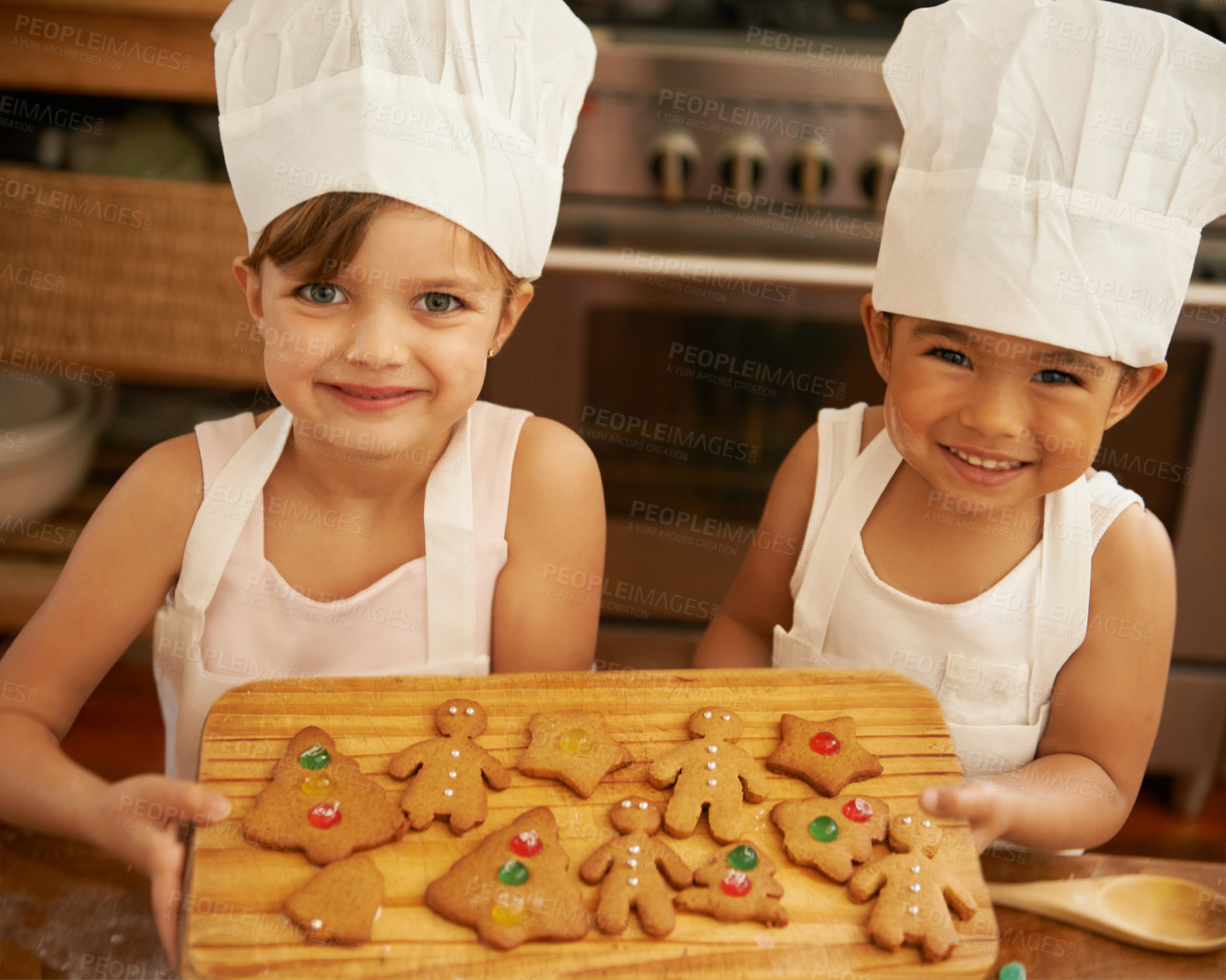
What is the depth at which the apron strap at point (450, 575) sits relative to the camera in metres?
0.83

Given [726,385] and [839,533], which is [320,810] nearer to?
[839,533]

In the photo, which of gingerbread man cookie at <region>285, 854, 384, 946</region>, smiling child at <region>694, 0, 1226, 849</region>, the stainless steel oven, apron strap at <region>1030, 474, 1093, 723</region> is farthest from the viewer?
the stainless steel oven

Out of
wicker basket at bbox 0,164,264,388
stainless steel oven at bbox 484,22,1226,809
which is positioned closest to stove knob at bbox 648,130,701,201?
stainless steel oven at bbox 484,22,1226,809

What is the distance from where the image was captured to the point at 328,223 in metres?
0.68

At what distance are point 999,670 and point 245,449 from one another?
60 centimetres

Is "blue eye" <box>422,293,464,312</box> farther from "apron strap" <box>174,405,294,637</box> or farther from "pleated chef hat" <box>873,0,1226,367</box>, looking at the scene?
"pleated chef hat" <box>873,0,1226,367</box>

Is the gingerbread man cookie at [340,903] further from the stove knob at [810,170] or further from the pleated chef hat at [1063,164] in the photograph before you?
the stove knob at [810,170]

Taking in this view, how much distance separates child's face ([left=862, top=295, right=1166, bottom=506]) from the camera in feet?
2.28

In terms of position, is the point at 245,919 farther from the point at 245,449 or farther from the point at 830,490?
the point at 830,490

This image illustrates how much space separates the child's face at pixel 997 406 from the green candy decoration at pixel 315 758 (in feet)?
1.44

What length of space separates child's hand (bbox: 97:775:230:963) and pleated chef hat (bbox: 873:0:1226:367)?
1.75 ft

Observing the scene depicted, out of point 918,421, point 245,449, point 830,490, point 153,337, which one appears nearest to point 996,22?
point 918,421

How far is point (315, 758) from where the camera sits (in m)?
0.64

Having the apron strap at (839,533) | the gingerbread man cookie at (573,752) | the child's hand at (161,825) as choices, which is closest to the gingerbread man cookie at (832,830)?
the gingerbread man cookie at (573,752)
